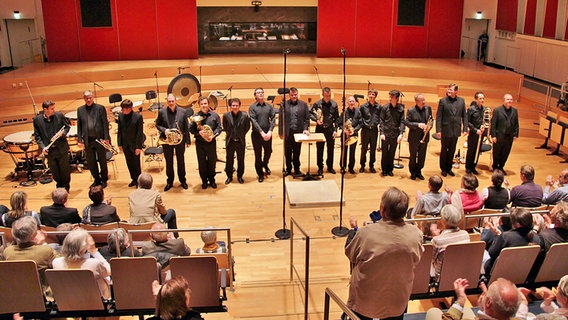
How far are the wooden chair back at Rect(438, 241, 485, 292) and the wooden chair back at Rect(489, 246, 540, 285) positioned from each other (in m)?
0.14

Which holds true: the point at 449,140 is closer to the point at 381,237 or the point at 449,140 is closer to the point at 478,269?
the point at 478,269

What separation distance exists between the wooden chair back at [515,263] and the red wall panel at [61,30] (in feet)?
43.7

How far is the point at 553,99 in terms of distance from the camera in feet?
39.3

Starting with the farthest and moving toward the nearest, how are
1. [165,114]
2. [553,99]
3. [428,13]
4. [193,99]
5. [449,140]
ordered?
[428,13] < [553,99] < [193,99] < [449,140] < [165,114]

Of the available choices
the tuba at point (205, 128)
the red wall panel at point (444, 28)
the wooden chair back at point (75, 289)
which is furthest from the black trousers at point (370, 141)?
the red wall panel at point (444, 28)

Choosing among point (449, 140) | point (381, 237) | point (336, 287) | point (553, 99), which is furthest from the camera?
point (553, 99)

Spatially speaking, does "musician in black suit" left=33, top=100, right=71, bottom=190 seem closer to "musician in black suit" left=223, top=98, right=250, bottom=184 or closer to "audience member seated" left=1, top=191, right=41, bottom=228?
"musician in black suit" left=223, top=98, right=250, bottom=184

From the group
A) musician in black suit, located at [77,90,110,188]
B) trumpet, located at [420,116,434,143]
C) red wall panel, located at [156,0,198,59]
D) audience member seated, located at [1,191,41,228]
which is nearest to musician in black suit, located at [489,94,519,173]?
trumpet, located at [420,116,434,143]

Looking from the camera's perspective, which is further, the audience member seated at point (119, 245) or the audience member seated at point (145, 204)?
the audience member seated at point (145, 204)

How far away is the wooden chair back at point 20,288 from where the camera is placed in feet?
13.1

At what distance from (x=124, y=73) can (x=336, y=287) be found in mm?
9966

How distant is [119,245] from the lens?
4.48 m

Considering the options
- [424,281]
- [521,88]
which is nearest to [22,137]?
[424,281]

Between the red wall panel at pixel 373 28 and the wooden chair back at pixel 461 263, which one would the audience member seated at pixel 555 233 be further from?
the red wall panel at pixel 373 28
